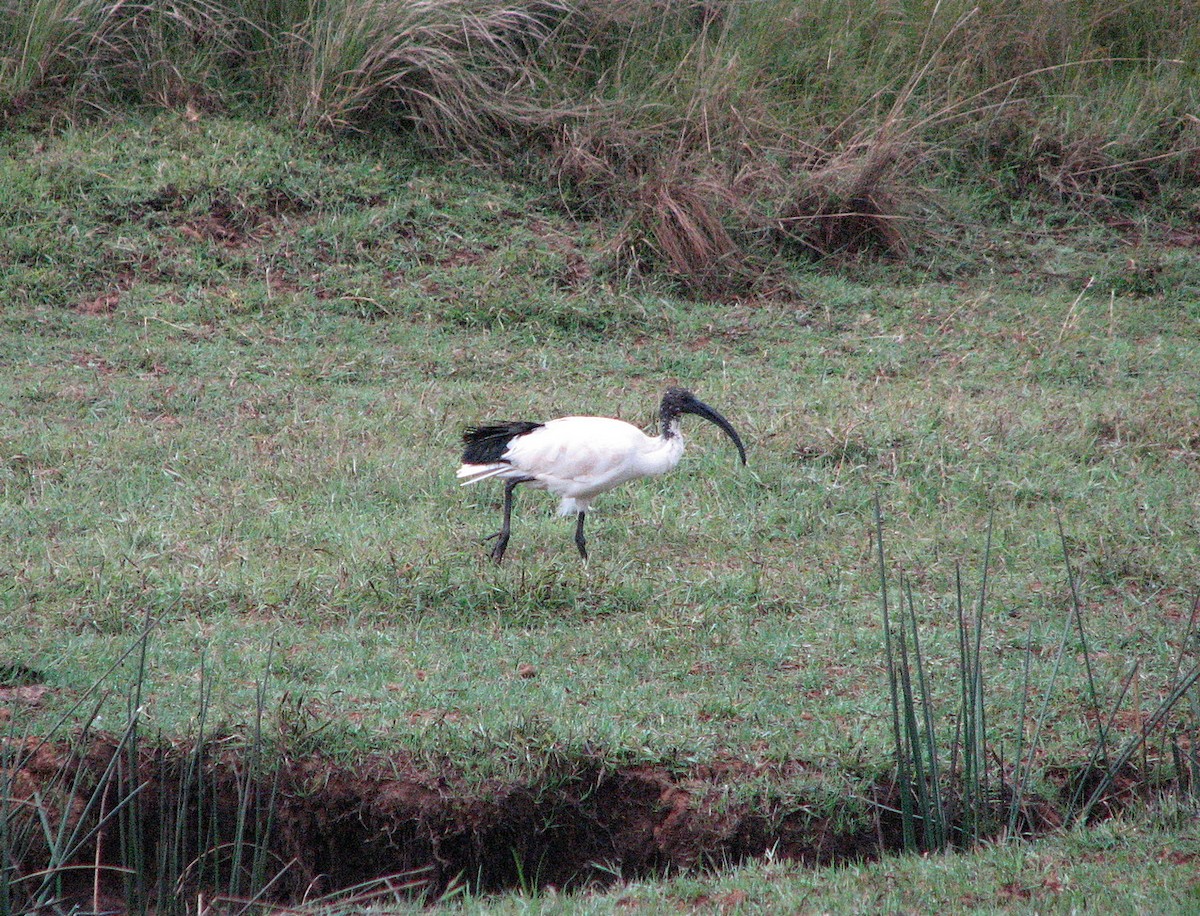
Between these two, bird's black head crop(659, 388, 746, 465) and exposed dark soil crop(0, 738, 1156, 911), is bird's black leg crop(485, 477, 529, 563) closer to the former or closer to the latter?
bird's black head crop(659, 388, 746, 465)

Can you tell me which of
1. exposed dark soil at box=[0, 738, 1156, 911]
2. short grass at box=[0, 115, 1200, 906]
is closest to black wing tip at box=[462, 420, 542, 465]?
short grass at box=[0, 115, 1200, 906]

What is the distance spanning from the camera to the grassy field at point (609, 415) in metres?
3.85

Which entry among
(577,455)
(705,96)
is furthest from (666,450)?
(705,96)

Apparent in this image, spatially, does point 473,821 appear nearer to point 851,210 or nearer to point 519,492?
point 519,492

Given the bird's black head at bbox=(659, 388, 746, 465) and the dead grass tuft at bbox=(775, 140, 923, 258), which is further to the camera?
the dead grass tuft at bbox=(775, 140, 923, 258)

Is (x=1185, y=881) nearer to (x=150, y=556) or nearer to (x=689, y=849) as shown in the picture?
(x=689, y=849)

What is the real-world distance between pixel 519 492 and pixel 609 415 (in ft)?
3.06

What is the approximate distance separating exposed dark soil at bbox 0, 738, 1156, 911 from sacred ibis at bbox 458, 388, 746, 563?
166cm

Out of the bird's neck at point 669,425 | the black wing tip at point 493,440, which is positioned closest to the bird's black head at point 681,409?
the bird's neck at point 669,425

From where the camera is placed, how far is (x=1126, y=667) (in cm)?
464

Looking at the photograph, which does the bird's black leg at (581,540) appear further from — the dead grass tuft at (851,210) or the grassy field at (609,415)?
the dead grass tuft at (851,210)

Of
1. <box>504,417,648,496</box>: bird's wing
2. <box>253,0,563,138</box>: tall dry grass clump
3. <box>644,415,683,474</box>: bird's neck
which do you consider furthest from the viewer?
<box>253,0,563,138</box>: tall dry grass clump

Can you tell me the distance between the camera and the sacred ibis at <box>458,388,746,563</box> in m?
5.62

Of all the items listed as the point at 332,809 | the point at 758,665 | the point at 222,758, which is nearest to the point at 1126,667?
the point at 758,665
